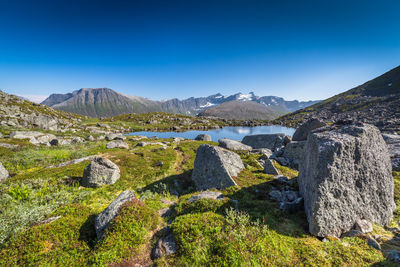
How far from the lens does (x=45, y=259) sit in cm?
564

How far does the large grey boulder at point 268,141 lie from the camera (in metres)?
29.3

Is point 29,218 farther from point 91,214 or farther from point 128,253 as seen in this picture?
point 128,253

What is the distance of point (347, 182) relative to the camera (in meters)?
7.80

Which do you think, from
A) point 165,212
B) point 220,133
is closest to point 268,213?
point 165,212

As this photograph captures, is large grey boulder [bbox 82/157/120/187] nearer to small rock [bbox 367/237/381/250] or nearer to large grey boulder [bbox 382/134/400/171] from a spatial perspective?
small rock [bbox 367/237/381/250]

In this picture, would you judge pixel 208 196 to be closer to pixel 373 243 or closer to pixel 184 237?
pixel 184 237

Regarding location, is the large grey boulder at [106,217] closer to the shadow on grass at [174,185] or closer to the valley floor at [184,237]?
the valley floor at [184,237]

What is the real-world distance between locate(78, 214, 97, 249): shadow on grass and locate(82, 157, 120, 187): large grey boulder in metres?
6.65

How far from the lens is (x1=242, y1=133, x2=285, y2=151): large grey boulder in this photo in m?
29.3

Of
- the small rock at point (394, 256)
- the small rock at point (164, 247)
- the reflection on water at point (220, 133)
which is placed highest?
the small rock at point (394, 256)

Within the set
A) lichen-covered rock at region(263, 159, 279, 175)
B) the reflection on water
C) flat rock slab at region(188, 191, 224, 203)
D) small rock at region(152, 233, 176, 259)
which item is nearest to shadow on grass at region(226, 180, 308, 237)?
flat rock slab at region(188, 191, 224, 203)

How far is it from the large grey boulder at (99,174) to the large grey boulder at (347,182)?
15882mm

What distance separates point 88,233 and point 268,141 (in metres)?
31.1

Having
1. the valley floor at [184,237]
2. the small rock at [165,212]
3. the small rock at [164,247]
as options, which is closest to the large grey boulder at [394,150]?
the valley floor at [184,237]
